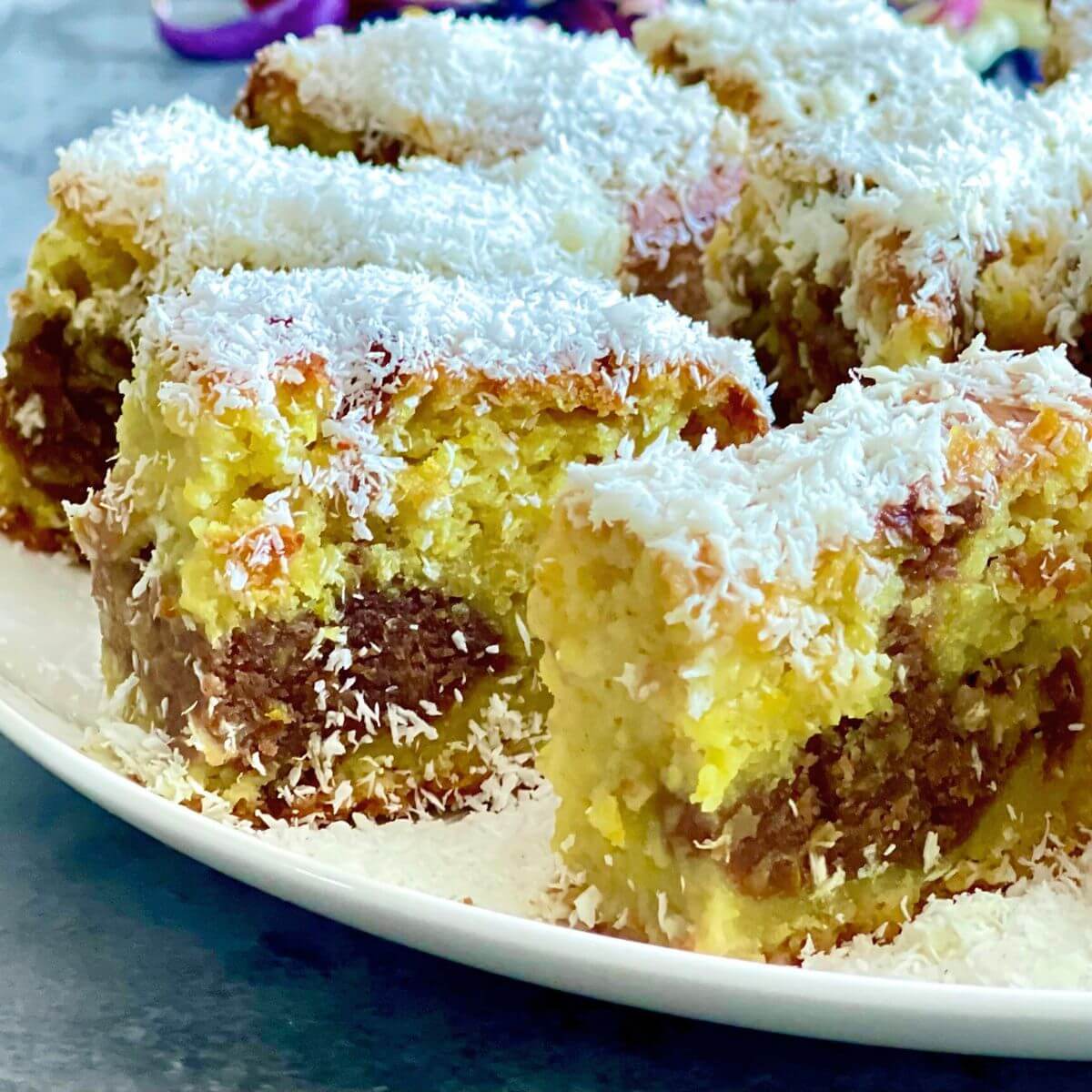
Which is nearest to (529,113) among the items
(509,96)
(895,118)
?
(509,96)

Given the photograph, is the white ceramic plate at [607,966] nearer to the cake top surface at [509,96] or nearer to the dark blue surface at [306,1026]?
the dark blue surface at [306,1026]

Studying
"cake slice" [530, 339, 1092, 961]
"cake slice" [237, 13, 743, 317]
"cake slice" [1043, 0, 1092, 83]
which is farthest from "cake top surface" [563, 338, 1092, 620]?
"cake slice" [1043, 0, 1092, 83]

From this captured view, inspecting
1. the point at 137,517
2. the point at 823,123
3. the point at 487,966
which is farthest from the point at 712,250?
the point at 487,966

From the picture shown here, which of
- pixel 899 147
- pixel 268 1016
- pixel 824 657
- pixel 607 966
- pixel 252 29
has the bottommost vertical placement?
pixel 252 29

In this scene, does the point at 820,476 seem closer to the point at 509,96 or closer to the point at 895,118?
the point at 895,118

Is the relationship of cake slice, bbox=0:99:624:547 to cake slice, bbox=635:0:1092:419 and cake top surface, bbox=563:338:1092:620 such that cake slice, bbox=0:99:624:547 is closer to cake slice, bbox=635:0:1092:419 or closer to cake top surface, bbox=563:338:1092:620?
cake slice, bbox=635:0:1092:419

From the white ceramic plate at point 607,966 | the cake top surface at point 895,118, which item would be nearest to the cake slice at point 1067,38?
the cake top surface at point 895,118
